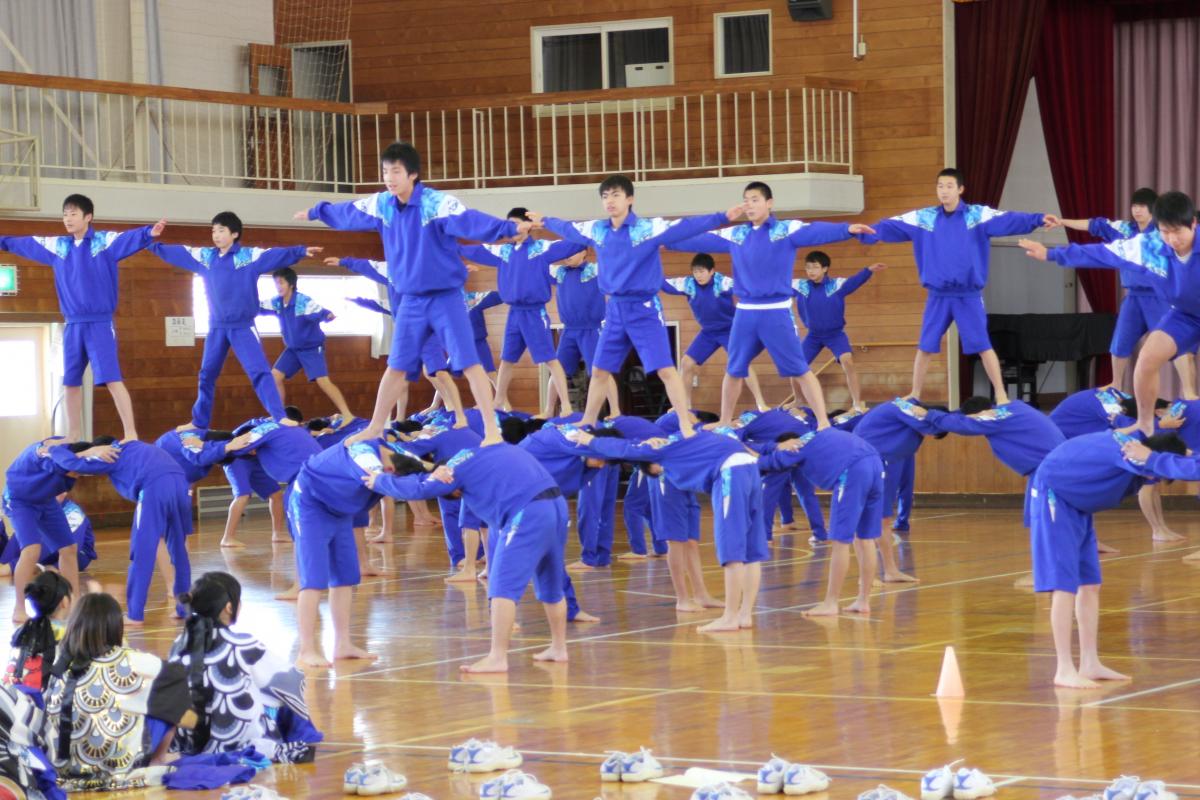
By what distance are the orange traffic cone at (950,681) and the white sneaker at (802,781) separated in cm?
213

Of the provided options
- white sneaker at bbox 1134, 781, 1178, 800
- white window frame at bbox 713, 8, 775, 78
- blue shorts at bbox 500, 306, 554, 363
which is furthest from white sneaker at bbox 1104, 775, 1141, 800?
white window frame at bbox 713, 8, 775, 78

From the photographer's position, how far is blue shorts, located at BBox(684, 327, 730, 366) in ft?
59.3

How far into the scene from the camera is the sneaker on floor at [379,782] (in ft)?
23.5

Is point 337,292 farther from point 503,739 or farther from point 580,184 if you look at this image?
point 503,739

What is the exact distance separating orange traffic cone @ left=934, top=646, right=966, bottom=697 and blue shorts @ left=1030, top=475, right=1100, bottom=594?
23.3 inches

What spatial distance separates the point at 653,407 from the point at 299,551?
12.2 meters

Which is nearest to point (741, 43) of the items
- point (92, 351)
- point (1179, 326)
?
point (92, 351)

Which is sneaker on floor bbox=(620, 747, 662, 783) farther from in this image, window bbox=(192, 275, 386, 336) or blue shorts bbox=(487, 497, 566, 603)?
window bbox=(192, 275, 386, 336)

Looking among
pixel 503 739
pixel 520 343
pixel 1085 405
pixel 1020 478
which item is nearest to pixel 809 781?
pixel 503 739

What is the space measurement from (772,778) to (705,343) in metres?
11.4

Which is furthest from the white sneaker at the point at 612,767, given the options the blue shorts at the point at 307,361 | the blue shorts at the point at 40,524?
the blue shorts at the point at 307,361

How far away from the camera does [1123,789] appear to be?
6.41 metres

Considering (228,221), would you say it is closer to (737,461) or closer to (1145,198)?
(737,461)

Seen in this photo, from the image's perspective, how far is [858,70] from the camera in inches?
847
